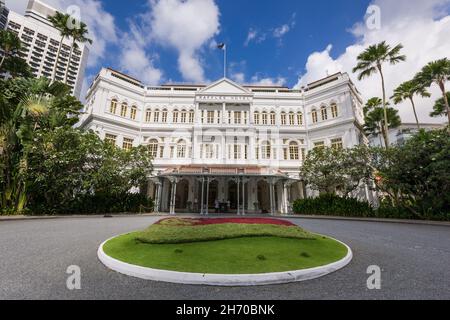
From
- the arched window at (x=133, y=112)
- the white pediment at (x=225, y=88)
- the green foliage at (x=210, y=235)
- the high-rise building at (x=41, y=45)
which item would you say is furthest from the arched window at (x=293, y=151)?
the high-rise building at (x=41, y=45)

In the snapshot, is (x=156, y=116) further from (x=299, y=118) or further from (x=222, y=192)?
(x=299, y=118)

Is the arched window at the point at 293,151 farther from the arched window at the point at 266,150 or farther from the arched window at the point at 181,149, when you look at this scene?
Result: the arched window at the point at 181,149

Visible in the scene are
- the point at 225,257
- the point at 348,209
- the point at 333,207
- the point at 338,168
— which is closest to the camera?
the point at 225,257

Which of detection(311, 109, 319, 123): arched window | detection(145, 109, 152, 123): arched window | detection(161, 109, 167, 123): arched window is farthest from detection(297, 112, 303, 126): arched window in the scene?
detection(145, 109, 152, 123): arched window

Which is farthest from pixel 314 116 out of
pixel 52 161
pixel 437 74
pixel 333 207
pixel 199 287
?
pixel 52 161

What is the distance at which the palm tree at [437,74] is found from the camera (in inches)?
746

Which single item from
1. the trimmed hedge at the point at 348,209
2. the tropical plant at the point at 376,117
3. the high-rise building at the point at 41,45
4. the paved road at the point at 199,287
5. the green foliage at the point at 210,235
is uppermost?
the high-rise building at the point at 41,45

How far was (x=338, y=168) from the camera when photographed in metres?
18.2

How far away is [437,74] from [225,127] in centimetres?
2135

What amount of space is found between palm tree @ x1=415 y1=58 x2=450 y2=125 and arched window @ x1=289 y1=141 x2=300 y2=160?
44.4 feet

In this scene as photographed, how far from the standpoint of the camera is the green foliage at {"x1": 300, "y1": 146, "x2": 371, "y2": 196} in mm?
17594

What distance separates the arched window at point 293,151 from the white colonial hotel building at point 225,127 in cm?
12
